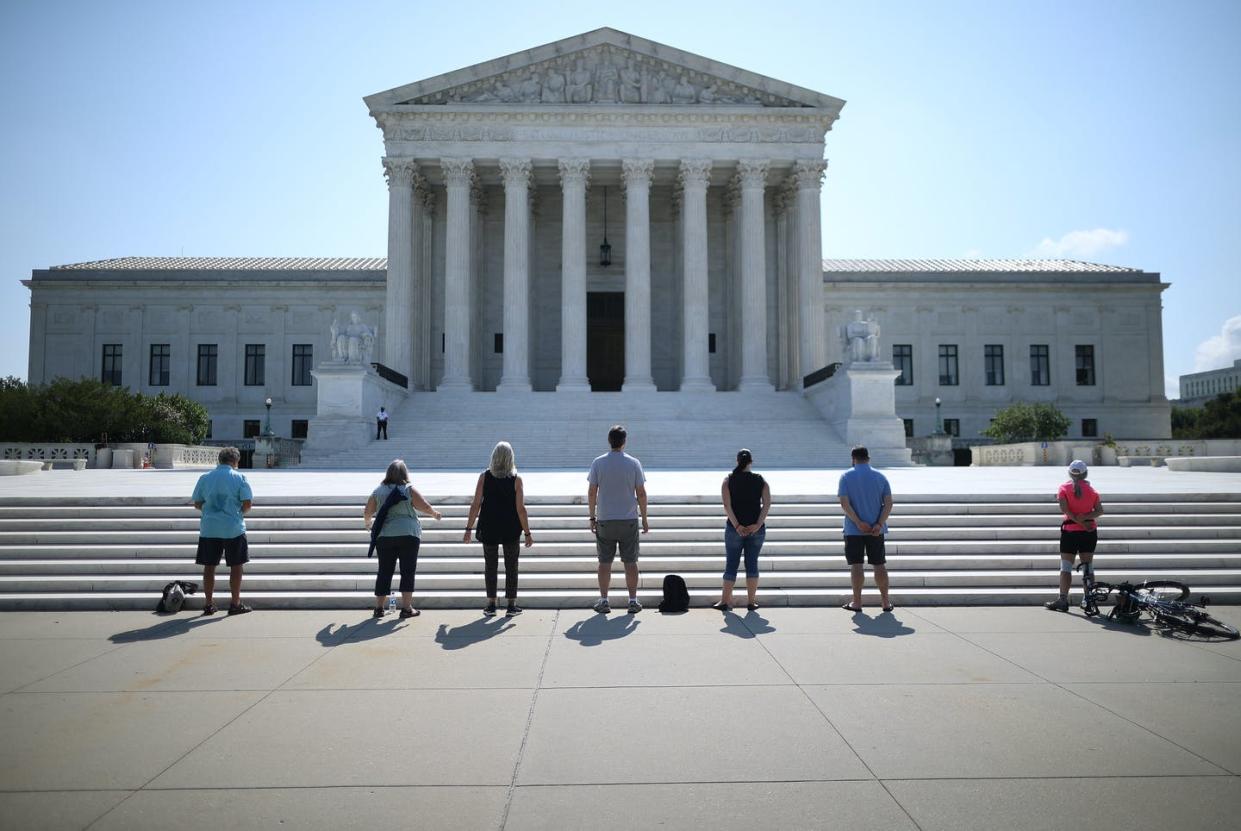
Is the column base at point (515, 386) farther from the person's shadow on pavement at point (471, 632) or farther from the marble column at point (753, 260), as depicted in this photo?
the person's shadow on pavement at point (471, 632)

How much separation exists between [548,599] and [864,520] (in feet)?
12.8

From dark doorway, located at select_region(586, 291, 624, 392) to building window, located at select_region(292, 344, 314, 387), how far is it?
21.1 metres

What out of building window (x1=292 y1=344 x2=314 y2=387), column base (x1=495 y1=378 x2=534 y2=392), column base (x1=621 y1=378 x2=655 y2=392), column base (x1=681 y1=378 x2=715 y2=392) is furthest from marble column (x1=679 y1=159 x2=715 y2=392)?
building window (x1=292 y1=344 x2=314 y2=387)

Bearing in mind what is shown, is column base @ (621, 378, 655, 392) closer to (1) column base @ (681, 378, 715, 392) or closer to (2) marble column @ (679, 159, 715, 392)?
(1) column base @ (681, 378, 715, 392)

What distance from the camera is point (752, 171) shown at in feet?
134

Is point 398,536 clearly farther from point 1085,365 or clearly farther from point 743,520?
point 1085,365

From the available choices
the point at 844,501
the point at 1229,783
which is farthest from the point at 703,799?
the point at 844,501

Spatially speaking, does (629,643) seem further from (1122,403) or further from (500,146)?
(1122,403)

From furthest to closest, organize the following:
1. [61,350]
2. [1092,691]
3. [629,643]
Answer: [61,350] → [629,643] → [1092,691]

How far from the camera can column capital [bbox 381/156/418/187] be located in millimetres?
40094

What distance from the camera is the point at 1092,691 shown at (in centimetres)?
675

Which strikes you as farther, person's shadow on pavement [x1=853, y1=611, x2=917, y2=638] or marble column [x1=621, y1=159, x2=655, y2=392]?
marble column [x1=621, y1=159, x2=655, y2=392]

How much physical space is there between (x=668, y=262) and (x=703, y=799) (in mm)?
43832

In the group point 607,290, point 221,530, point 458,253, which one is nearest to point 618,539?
point 221,530
